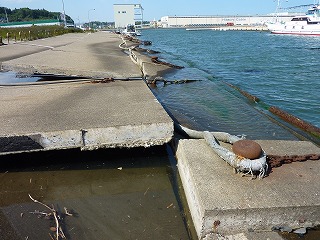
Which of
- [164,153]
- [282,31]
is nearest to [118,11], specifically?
[282,31]

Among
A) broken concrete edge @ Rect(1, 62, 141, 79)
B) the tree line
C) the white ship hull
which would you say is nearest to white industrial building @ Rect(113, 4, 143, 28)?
the tree line

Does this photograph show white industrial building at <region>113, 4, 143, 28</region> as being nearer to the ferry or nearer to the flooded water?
the ferry

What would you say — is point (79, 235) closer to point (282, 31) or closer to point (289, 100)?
point (289, 100)

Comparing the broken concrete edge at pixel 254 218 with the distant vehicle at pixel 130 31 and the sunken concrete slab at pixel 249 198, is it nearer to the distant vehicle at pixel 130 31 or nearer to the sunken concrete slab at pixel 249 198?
the sunken concrete slab at pixel 249 198

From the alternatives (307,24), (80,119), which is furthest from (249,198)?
(307,24)

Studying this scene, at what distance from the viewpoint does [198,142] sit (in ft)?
14.1

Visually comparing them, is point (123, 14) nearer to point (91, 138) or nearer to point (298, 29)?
point (298, 29)

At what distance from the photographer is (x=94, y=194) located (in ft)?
13.0

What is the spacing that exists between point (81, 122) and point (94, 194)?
1.17 meters

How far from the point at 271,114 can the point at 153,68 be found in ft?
25.7

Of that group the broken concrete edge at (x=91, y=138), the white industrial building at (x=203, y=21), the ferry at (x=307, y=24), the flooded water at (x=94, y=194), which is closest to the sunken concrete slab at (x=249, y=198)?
the flooded water at (x=94, y=194)

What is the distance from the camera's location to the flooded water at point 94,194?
327 centimetres

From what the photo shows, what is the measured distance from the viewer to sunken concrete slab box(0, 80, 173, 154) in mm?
3918

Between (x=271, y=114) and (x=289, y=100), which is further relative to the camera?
(x=289, y=100)
